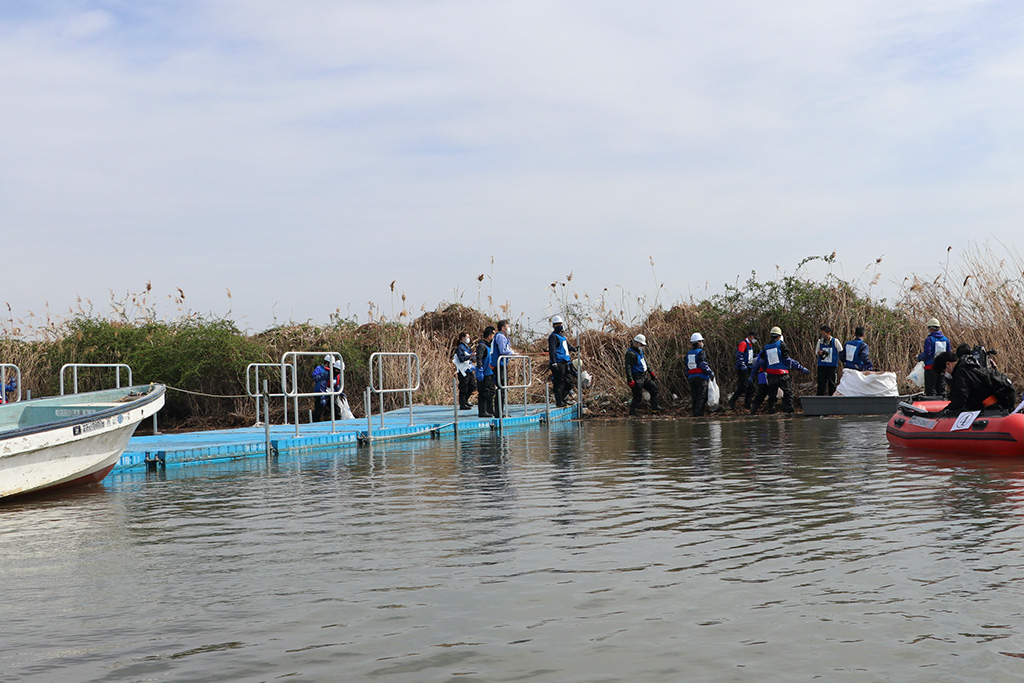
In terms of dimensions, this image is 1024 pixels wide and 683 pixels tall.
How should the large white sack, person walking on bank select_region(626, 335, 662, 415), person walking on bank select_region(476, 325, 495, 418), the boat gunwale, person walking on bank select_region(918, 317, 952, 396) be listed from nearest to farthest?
1. the boat gunwale
2. person walking on bank select_region(476, 325, 495, 418)
3. person walking on bank select_region(918, 317, 952, 396)
4. the large white sack
5. person walking on bank select_region(626, 335, 662, 415)

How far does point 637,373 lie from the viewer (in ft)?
74.6

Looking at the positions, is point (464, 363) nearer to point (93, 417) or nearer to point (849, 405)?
point (849, 405)

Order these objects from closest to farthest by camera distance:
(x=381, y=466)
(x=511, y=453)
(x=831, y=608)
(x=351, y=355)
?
(x=831, y=608), (x=381, y=466), (x=511, y=453), (x=351, y=355)

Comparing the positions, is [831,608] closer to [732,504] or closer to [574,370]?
[732,504]

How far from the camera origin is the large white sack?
20.9 m

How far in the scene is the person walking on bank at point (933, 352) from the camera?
789 inches

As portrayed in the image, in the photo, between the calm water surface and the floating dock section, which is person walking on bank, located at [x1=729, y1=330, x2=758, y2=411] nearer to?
the floating dock section

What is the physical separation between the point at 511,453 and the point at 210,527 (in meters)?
6.70

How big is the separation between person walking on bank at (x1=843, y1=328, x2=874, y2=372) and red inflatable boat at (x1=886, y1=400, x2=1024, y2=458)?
6988 mm

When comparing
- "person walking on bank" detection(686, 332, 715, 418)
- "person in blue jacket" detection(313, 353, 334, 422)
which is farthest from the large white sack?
"person in blue jacket" detection(313, 353, 334, 422)

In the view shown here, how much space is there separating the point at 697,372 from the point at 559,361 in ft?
9.90

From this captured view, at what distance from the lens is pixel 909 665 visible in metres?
4.41

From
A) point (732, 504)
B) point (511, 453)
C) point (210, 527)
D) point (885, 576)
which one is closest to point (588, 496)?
point (732, 504)

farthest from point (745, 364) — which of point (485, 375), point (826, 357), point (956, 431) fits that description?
point (956, 431)
